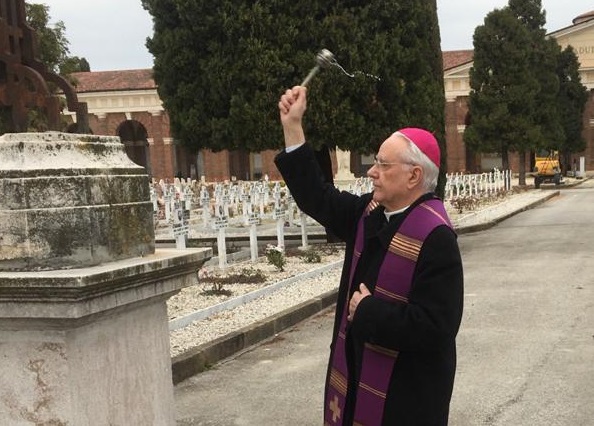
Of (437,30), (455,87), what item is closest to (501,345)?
(437,30)

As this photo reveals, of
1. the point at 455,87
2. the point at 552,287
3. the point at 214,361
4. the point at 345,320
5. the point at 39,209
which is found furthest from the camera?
the point at 455,87

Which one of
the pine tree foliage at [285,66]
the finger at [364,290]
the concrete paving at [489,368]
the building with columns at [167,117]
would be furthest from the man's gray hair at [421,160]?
the building with columns at [167,117]

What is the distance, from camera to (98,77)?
Answer: 51.1 m

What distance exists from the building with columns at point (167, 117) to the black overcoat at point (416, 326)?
1746 inches

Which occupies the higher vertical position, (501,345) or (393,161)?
(393,161)

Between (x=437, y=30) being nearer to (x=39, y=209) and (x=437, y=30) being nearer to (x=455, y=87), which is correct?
(x=39, y=209)

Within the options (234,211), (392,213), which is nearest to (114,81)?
(234,211)

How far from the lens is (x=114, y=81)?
165 ft

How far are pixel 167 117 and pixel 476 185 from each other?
82.0 feet

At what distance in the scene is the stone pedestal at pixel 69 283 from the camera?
80.4 inches

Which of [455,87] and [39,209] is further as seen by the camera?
[455,87]

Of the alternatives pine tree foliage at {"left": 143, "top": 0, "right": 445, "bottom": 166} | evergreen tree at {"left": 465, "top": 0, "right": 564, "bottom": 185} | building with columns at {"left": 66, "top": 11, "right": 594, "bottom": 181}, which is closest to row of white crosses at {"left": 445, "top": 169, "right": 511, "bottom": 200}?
evergreen tree at {"left": 465, "top": 0, "right": 564, "bottom": 185}

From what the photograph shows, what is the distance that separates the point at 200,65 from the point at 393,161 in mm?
10339

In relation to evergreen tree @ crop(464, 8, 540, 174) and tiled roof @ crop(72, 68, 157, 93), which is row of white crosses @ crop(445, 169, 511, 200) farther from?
tiled roof @ crop(72, 68, 157, 93)
